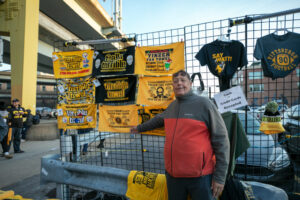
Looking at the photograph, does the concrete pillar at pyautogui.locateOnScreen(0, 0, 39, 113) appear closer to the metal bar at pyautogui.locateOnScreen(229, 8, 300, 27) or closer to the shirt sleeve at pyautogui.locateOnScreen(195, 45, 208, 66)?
the shirt sleeve at pyautogui.locateOnScreen(195, 45, 208, 66)

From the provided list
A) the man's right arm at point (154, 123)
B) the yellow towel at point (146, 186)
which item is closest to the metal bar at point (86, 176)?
the yellow towel at point (146, 186)

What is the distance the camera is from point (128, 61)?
11.7 feet

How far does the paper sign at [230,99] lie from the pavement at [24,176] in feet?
12.4

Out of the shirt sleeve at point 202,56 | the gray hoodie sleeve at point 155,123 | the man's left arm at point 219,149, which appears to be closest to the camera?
the man's left arm at point 219,149

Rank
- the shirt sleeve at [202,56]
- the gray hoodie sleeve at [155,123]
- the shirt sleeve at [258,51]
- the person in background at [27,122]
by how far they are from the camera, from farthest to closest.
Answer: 1. the person in background at [27,122]
2. the shirt sleeve at [202,56]
3. the shirt sleeve at [258,51]
4. the gray hoodie sleeve at [155,123]

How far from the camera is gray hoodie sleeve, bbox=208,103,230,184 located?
1.84 meters

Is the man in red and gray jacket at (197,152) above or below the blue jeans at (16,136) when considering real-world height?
above

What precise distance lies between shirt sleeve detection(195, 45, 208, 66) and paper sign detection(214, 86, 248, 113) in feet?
2.36

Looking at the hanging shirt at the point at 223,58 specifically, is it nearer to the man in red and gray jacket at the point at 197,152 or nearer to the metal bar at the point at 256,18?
the metal bar at the point at 256,18

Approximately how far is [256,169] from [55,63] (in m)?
4.93

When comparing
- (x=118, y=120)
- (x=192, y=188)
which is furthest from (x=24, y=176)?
(x=192, y=188)

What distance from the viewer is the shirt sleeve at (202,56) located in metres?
3.12

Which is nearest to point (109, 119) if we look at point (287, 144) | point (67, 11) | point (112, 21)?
point (287, 144)

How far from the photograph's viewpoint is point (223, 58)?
301cm
